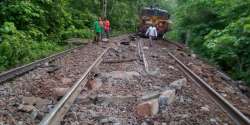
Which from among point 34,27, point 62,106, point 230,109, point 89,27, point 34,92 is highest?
point 34,27

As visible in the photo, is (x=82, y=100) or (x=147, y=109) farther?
(x=82, y=100)

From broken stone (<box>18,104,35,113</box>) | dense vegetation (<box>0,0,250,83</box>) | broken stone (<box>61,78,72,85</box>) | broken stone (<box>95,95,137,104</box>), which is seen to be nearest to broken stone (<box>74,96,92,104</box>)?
broken stone (<box>95,95,137,104</box>)

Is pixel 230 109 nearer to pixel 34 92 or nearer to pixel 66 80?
pixel 34 92

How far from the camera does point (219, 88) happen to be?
1071 centimetres

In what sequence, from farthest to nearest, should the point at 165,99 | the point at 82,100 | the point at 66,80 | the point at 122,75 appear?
1. the point at 122,75
2. the point at 66,80
3. the point at 82,100
4. the point at 165,99

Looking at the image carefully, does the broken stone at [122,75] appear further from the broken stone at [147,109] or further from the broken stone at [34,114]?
the broken stone at [34,114]

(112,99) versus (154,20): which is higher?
(154,20)

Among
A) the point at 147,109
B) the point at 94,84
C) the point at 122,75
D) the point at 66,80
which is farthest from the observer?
the point at 122,75

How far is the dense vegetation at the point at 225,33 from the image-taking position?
13.9 m

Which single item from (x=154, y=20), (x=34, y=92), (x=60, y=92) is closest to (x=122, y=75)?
(x=60, y=92)

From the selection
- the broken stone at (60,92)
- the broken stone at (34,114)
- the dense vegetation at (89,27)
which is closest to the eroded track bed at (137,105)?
the broken stone at (60,92)

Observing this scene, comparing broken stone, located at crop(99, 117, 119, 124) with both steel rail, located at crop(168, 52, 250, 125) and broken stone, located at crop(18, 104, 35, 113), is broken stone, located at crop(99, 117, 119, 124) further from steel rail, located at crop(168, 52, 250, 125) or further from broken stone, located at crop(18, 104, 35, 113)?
steel rail, located at crop(168, 52, 250, 125)

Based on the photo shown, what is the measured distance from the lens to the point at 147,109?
22.7 ft

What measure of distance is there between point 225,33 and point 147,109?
362 inches
